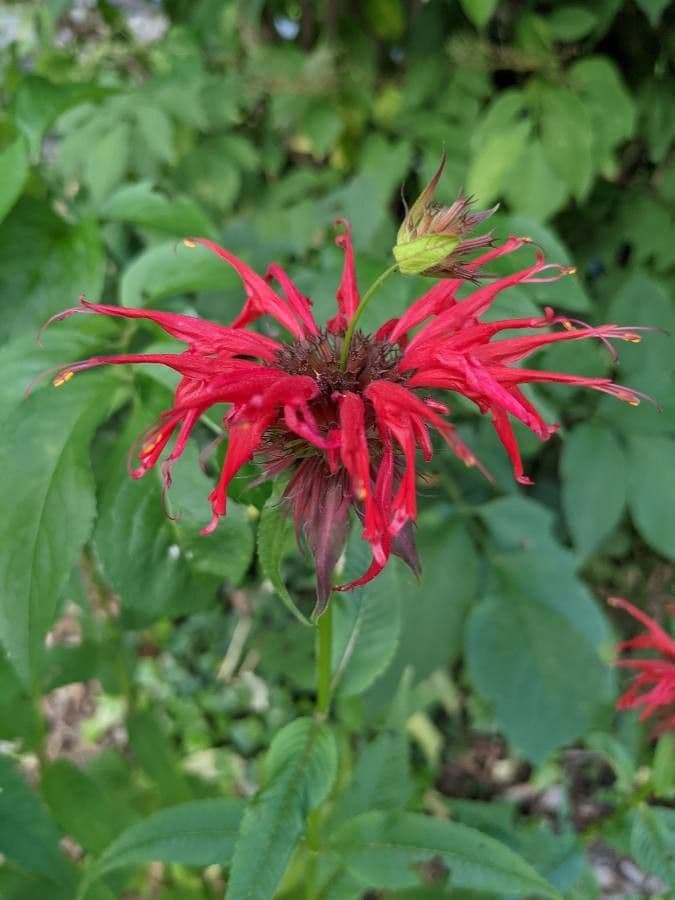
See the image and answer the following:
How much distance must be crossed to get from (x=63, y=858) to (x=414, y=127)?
109 centimetres

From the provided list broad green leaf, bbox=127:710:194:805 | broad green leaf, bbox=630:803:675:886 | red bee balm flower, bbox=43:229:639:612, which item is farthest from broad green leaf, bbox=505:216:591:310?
broad green leaf, bbox=127:710:194:805

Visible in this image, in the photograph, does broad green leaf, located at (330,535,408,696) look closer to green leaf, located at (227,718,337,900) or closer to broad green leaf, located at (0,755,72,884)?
green leaf, located at (227,718,337,900)

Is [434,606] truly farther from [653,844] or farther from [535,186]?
[535,186]

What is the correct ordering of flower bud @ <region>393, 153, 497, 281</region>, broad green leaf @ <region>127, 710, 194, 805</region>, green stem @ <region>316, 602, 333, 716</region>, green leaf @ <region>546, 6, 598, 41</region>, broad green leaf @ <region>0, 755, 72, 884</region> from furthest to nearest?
green leaf @ <region>546, 6, 598, 41</region> → broad green leaf @ <region>127, 710, 194, 805</region> → broad green leaf @ <region>0, 755, 72, 884</region> → green stem @ <region>316, 602, 333, 716</region> → flower bud @ <region>393, 153, 497, 281</region>

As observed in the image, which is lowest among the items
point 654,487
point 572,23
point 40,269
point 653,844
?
point 653,844

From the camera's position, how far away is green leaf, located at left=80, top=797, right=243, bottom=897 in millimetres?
546

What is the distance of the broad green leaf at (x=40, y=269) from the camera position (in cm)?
70

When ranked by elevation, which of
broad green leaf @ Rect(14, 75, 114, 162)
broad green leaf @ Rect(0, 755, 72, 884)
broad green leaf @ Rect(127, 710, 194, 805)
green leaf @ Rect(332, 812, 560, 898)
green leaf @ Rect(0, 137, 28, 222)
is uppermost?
broad green leaf @ Rect(14, 75, 114, 162)

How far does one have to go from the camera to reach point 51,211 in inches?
29.4

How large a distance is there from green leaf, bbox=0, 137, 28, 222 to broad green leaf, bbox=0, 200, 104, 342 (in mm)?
66

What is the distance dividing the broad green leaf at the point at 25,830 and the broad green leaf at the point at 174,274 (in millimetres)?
407

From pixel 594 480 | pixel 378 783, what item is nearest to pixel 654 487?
pixel 594 480

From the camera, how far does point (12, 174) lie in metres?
0.66

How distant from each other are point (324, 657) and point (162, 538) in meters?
0.18
